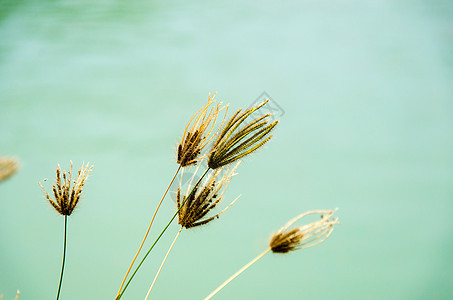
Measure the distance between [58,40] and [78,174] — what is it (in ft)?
23.4

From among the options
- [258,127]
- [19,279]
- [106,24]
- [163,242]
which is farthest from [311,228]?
[106,24]

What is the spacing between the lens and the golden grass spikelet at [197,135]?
3.16ft

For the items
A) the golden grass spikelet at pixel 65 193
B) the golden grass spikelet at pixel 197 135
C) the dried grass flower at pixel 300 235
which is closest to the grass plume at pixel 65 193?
the golden grass spikelet at pixel 65 193

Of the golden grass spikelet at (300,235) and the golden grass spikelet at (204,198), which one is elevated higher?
the golden grass spikelet at (204,198)

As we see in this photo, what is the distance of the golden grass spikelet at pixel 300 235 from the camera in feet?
3.02

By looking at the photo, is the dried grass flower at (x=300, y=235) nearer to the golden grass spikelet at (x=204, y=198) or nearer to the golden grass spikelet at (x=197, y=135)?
the golden grass spikelet at (x=204, y=198)

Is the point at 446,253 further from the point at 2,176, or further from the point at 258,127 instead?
the point at 2,176

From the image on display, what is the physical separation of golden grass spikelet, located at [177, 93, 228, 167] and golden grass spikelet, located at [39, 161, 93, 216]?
0.28 meters

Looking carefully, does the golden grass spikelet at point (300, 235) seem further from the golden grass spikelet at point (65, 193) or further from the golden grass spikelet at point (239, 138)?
the golden grass spikelet at point (65, 193)

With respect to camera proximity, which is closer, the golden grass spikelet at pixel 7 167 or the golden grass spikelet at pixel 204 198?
the golden grass spikelet at pixel 7 167

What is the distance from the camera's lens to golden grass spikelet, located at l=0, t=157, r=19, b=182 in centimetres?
72

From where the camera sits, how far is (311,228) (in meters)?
0.93

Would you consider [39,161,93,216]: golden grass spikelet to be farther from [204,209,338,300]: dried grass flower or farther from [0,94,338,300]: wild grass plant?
[204,209,338,300]: dried grass flower

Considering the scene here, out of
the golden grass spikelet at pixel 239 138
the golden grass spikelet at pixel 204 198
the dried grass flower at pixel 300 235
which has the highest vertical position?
the golden grass spikelet at pixel 239 138
